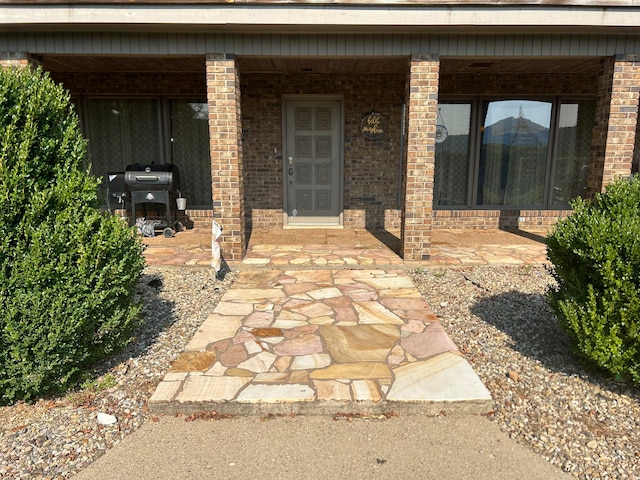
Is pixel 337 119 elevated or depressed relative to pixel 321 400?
elevated

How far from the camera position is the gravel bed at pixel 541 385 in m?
2.49

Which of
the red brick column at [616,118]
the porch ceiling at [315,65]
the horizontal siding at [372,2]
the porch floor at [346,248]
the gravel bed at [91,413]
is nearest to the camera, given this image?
the gravel bed at [91,413]

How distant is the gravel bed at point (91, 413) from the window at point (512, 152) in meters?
6.50

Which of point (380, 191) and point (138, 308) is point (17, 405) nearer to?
point (138, 308)

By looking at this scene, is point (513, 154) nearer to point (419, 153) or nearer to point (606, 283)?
point (419, 153)

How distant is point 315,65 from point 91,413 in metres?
6.19

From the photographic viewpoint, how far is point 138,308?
11.1ft

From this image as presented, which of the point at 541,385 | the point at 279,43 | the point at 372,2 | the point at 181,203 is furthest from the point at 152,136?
the point at 541,385

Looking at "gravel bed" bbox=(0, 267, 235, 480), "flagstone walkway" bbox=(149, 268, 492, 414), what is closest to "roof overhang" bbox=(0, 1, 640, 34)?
"flagstone walkway" bbox=(149, 268, 492, 414)

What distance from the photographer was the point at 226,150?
5965mm

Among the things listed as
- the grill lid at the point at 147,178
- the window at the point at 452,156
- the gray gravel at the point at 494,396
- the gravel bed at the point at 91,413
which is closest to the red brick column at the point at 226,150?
the gray gravel at the point at 494,396

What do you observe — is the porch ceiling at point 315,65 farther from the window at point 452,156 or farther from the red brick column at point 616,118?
the window at point 452,156

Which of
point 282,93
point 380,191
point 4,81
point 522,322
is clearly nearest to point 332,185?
point 380,191

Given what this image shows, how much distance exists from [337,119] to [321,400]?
6.60 meters
